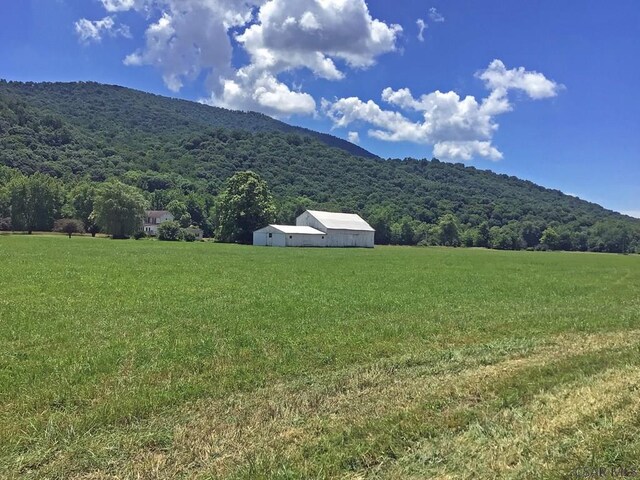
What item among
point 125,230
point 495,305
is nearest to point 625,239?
point 125,230

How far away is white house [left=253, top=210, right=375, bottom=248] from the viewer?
274 ft

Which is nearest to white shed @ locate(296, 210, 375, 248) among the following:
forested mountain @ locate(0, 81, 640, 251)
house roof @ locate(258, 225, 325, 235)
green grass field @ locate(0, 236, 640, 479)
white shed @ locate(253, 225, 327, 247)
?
house roof @ locate(258, 225, 325, 235)

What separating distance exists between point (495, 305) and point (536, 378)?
9.88 m

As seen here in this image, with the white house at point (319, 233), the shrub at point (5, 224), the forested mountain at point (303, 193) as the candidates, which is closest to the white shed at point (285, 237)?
the white house at point (319, 233)

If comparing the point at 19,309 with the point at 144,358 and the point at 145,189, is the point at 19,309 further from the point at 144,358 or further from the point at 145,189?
the point at 145,189

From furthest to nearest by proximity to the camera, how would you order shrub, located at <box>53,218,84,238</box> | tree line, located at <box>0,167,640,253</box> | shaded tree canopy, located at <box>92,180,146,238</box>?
shrub, located at <box>53,218,84,238</box> < tree line, located at <box>0,167,640,253</box> < shaded tree canopy, located at <box>92,180,146,238</box>

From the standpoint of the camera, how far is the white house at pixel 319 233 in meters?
83.6

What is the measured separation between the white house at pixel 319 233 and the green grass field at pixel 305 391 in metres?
68.5

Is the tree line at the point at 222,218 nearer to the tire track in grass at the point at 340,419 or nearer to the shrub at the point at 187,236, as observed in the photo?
the shrub at the point at 187,236

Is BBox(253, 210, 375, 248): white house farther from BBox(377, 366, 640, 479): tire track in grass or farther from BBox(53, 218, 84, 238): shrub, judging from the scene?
BBox(377, 366, 640, 479): tire track in grass

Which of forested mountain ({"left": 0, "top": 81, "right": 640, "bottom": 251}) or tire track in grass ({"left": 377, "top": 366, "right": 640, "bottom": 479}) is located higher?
forested mountain ({"left": 0, "top": 81, "right": 640, "bottom": 251})

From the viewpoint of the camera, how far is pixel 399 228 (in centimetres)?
14075

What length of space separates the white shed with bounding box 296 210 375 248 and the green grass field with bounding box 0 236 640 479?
78092 millimetres

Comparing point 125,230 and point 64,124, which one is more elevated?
point 64,124
